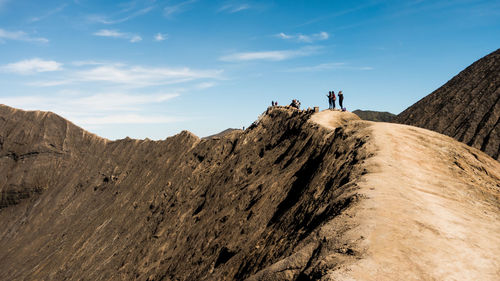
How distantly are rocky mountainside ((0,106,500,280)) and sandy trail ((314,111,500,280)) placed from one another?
34 millimetres

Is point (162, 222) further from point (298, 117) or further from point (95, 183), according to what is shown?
point (95, 183)

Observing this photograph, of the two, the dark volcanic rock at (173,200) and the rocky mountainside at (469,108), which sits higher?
the rocky mountainside at (469,108)

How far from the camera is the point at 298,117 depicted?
24.0 m

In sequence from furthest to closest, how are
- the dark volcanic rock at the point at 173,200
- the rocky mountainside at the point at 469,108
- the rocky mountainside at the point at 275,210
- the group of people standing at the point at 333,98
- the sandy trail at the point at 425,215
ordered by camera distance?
the rocky mountainside at the point at 469,108, the group of people standing at the point at 333,98, the dark volcanic rock at the point at 173,200, the rocky mountainside at the point at 275,210, the sandy trail at the point at 425,215

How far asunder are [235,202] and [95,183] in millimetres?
31259

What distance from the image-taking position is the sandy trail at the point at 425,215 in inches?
236

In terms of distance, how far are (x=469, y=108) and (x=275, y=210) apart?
3842 cm

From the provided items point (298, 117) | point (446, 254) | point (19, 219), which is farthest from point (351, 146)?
point (19, 219)

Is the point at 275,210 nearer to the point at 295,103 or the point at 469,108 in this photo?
the point at 295,103

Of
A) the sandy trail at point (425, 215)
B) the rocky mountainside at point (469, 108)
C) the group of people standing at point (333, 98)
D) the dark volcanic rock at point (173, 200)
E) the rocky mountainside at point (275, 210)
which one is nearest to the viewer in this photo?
the sandy trail at point (425, 215)

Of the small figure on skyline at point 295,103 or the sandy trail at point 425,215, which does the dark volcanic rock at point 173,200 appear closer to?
the sandy trail at point 425,215

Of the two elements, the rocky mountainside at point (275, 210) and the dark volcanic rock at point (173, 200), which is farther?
the dark volcanic rock at point (173, 200)

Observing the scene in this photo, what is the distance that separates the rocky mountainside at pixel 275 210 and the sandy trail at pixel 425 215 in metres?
0.03

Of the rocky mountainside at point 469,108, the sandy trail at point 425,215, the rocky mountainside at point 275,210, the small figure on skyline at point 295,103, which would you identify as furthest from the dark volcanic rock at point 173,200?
A: the rocky mountainside at point 469,108
